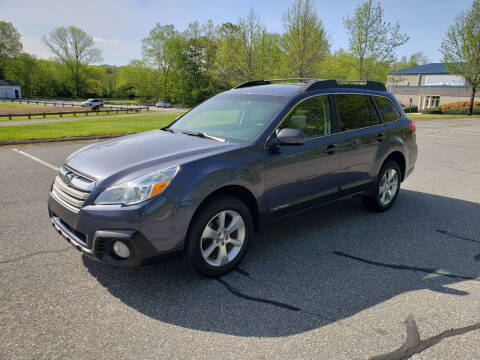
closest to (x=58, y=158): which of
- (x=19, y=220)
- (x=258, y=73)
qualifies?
(x=19, y=220)

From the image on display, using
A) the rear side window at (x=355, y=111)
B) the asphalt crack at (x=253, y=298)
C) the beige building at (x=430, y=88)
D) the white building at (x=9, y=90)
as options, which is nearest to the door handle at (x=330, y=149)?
the rear side window at (x=355, y=111)

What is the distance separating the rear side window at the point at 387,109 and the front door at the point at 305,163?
1.30 meters

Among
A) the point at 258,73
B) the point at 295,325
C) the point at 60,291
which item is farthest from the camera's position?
the point at 258,73

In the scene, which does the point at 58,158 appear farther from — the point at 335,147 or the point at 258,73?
the point at 258,73

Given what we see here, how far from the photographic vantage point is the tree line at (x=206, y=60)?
103ft

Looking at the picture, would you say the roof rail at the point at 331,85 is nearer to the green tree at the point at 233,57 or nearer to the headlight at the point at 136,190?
the headlight at the point at 136,190

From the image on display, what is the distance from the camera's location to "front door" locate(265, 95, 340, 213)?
392cm

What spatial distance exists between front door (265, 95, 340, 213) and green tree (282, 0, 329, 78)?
93.8 feet

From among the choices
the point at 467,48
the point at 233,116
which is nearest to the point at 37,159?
the point at 233,116

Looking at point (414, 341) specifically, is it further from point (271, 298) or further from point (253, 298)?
point (253, 298)

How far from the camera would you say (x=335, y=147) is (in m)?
4.54

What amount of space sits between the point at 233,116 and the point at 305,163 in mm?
1051

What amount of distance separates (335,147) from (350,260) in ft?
4.42

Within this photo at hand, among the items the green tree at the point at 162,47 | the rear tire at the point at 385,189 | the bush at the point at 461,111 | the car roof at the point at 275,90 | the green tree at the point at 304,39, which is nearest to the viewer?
the car roof at the point at 275,90
